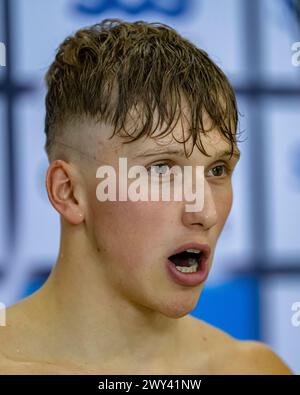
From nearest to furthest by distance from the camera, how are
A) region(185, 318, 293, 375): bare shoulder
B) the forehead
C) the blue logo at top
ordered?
the forehead < region(185, 318, 293, 375): bare shoulder < the blue logo at top

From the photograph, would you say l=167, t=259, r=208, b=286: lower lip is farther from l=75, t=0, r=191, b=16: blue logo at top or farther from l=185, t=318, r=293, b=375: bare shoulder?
l=75, t=0, r=191, b=16: blue logo at top

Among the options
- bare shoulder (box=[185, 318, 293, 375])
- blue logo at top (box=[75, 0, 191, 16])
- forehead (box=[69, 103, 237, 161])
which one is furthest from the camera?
blue logo at top (box=[75, 0, 191, 16])

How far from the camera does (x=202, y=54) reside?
1.25 meters

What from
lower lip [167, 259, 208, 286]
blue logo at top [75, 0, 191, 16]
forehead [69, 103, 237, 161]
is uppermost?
blue logo at top [75, 0, 191, 16]

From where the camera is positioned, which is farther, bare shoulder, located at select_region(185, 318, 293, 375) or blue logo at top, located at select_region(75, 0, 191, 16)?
blue logo at top, located at select_region(75, 0, 191, 16)

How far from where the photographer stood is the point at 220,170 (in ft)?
4.02

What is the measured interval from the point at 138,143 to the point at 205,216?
0.52 feet

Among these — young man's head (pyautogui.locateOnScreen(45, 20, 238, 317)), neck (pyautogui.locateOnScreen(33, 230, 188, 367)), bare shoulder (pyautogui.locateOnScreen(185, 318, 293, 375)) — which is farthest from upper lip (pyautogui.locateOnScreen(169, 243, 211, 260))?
bare shoulder (pyautogui.locateOnScreen(185, 318, 293, 375))

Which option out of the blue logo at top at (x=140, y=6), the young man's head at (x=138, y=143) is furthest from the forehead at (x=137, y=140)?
the blue logo at top at (x=140, y=6)

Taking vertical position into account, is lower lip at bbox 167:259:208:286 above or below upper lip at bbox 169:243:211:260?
below

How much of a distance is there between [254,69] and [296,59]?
0.48ft

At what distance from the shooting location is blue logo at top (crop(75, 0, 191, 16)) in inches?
77.5
